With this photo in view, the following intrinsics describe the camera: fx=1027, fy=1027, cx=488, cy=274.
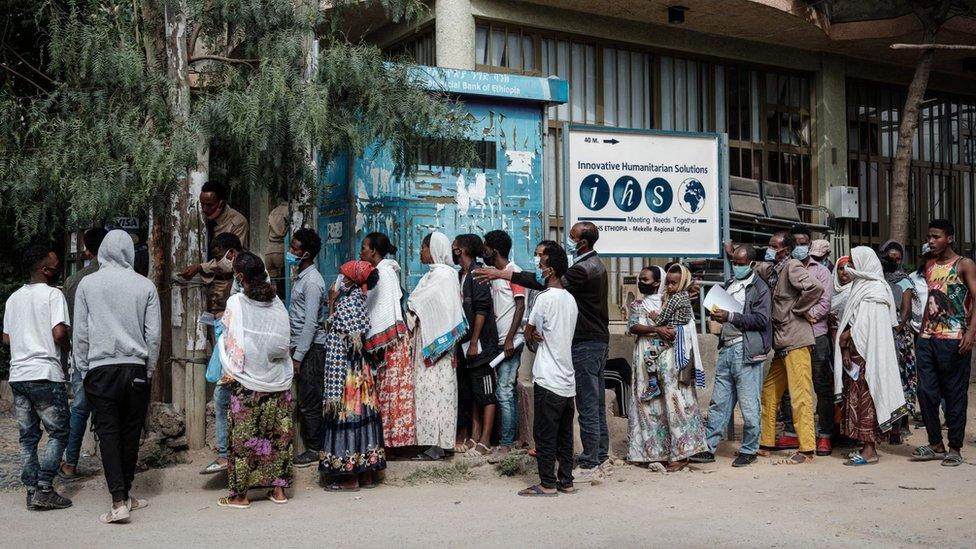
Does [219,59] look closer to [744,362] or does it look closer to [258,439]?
[258,439]

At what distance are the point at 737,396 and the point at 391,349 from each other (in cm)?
287

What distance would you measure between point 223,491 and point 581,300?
295 centimetres

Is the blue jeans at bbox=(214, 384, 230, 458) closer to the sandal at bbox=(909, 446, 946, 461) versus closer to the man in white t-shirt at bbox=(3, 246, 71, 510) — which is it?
the man in white t-shirt at bbox=(3, 246, 71, 510)

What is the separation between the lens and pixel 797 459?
8242 mm

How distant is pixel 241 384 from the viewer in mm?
6789

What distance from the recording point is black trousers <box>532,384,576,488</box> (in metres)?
6.98

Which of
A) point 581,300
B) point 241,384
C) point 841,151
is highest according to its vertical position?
point 841,151

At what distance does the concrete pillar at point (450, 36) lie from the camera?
12.6 metres

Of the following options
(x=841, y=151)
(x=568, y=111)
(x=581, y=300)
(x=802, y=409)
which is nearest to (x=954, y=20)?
(x=841, y=151)

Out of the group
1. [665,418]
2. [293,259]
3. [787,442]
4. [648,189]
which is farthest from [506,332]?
[787,442]

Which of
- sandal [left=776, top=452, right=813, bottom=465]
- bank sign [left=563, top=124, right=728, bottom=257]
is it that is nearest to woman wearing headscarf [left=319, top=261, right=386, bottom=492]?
bank sign [left=563, top=124, right=728, bottom=257]

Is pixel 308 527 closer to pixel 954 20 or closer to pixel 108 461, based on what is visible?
pixel 108 461

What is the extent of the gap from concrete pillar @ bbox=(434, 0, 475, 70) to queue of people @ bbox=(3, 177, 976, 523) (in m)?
4.58

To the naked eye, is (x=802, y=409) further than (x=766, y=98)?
No
